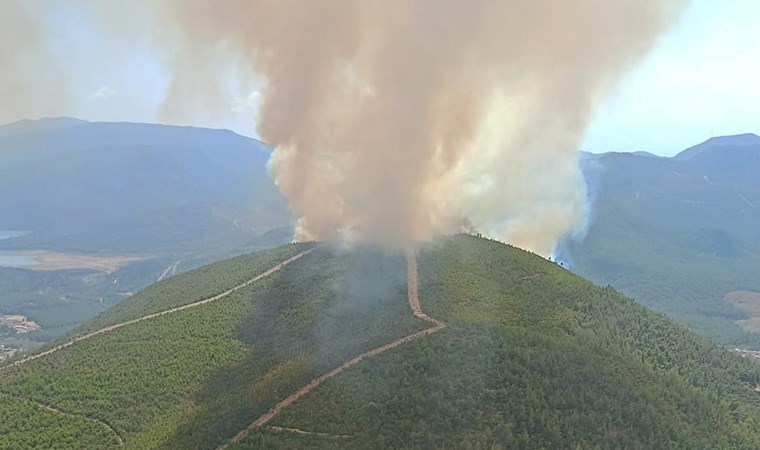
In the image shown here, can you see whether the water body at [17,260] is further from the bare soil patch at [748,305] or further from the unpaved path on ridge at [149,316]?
the bare soil patch at [748,305]

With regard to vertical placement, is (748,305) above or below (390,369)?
above

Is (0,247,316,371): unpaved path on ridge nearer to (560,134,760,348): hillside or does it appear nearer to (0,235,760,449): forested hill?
(0,235,760,449): forested hill

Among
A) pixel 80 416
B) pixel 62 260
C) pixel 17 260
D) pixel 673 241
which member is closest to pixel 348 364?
pixel 80 416

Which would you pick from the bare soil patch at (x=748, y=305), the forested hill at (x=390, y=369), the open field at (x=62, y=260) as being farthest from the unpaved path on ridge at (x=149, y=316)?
the open field at (x=62, y=260)

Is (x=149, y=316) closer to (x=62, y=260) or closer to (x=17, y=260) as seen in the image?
(x=62, y=260)

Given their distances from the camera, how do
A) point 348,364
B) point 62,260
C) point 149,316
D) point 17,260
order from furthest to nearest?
point 62,260
point 17,260
point 149,316
point 348,364

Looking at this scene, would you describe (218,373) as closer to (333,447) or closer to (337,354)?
(337,354)

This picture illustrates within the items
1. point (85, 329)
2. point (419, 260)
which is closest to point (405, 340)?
point (419, 260)
